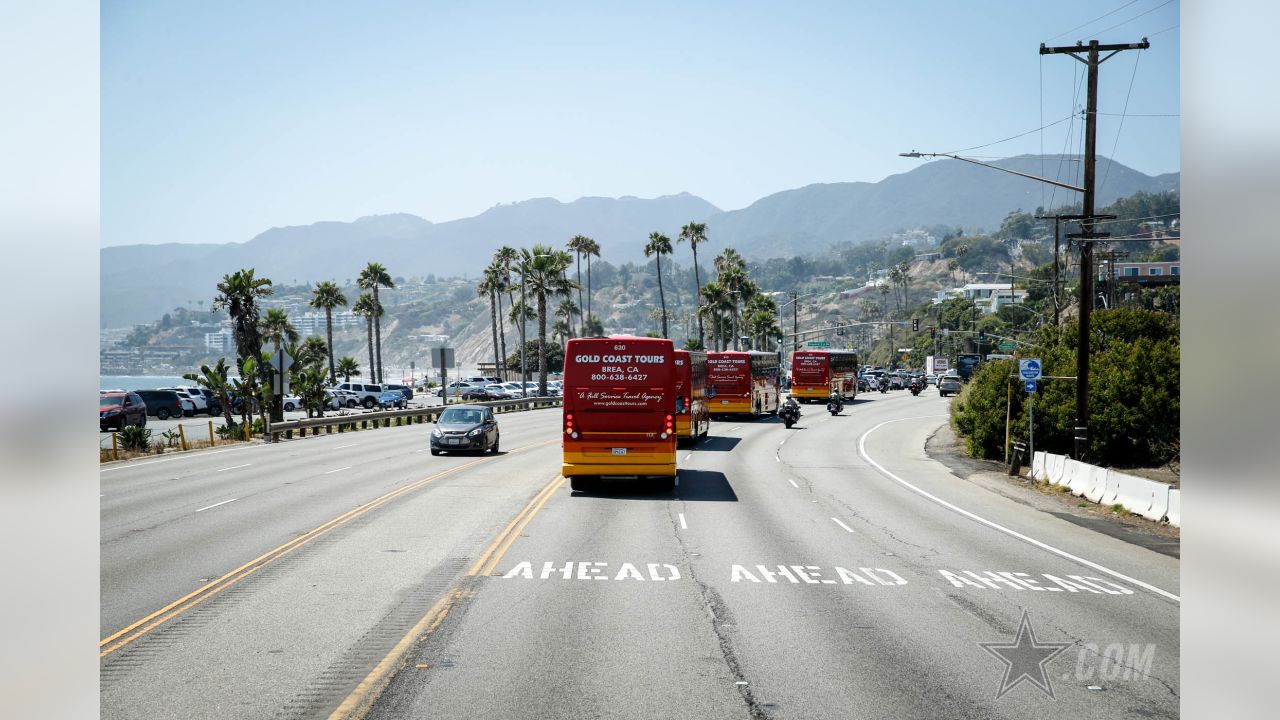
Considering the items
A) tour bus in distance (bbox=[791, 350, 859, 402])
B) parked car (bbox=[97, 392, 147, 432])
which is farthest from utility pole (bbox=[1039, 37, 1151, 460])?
tour bus in distance (bbox=[791, 350, 859, 402])

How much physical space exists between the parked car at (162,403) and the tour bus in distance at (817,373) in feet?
137

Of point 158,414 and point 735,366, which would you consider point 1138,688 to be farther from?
point 158,414

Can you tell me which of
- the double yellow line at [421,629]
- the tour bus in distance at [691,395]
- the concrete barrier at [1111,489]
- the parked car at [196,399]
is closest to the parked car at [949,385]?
the tour bus in distance at [691,395]

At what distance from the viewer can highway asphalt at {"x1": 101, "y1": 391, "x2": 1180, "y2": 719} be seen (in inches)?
318

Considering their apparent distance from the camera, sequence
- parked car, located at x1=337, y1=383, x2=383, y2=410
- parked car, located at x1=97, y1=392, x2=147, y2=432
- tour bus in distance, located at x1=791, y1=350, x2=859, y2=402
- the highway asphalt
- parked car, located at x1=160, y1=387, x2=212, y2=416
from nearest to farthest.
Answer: the highway asphalt → parked car, located at x1=97, y1=392, x2=147, y2=432 → parked car, located at x1=160, y1=387, x2=212, y2=416 → tour bus in distance, located at x1=791, y1=350, x2=859, y2=402 → parked car, located at x1=337, y1=383, x2=383, y2=410

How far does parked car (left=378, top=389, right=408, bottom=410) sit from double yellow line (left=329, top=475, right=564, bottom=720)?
203ft

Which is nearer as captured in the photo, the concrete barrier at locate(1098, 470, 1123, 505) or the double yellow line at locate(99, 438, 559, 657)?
the double yellow line at locate(99, 438, 559, 657)

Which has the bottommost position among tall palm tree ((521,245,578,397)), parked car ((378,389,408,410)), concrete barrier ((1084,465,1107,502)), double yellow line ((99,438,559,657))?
parked car ((378,389,408,410))

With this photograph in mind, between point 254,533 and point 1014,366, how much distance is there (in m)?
26.1

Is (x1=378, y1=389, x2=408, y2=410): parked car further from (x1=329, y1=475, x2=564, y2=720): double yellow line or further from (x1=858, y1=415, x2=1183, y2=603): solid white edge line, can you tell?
(x1=329, y1=475, x2=564, y2=720): double yellow line

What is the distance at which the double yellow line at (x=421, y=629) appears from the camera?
25.1ft
